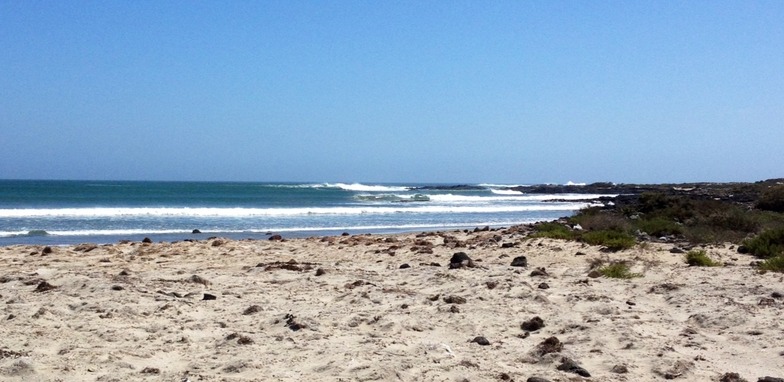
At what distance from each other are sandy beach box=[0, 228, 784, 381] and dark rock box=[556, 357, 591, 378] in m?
0.01

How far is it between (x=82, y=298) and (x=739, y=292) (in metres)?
7.23

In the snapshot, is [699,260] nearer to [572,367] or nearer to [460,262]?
[460,262]

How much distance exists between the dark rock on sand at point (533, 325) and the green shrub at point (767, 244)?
6.55 metres

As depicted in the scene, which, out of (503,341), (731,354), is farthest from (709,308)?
(503,341)

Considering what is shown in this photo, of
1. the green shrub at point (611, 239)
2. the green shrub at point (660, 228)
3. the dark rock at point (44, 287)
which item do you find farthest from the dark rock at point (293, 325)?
the green shrub at point (660, 228)

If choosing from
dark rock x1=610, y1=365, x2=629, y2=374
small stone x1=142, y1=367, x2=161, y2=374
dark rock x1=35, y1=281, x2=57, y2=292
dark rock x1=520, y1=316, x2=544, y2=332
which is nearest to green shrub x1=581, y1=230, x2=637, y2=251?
dark rock x1=520, y1=316, x2=544, y2=332

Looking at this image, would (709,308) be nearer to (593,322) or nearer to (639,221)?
(593,322)

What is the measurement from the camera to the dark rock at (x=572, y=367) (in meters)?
4.80

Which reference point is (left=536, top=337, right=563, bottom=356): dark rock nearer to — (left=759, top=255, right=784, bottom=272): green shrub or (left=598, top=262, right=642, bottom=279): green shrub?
(left=598, top=262, right=642, bottom=279): green shrub

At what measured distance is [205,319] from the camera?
636 cm

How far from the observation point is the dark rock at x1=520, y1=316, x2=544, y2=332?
6.08 m

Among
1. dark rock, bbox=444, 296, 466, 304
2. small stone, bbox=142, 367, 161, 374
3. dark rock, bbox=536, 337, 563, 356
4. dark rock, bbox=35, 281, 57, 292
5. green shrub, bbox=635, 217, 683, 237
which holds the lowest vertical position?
small stone, bbox=142, 367, 161, 374

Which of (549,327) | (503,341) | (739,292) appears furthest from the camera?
(739,292)

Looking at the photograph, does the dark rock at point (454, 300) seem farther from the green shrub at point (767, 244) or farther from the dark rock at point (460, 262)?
the green shrub at point (767, 244)
